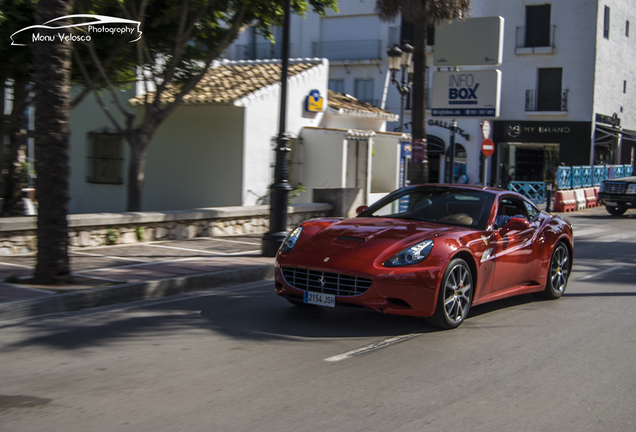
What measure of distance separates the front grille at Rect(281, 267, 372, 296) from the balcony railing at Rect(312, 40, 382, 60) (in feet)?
106

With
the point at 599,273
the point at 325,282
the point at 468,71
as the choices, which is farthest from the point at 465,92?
the point at 325,282

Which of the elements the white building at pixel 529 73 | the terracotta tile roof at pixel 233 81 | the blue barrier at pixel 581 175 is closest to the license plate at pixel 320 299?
the terracotta tile roof at pixel 233 81

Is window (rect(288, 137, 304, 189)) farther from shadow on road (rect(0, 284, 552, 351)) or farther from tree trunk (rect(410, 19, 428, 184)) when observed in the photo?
shadow on road (rect(0, 284, 552, 351))

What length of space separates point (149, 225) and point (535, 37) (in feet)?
99.0

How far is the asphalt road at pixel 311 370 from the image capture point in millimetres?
4137

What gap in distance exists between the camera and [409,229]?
6785 mm

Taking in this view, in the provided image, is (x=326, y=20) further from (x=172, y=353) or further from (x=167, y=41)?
(x=172, y=353)

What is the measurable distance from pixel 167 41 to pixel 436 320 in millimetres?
10902

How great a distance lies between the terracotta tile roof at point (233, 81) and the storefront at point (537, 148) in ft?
63.1

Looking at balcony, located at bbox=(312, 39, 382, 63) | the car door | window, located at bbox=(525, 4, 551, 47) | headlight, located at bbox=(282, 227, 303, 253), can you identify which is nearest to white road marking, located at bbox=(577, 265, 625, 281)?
the car door

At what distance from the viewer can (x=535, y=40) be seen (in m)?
36.8

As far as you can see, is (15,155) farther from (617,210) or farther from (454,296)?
(617,210)

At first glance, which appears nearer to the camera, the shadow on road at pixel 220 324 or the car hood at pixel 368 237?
the shadow on road at pixel 220 324

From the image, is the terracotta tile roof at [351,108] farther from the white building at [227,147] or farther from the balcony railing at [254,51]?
the balcony railing at [254,51]
